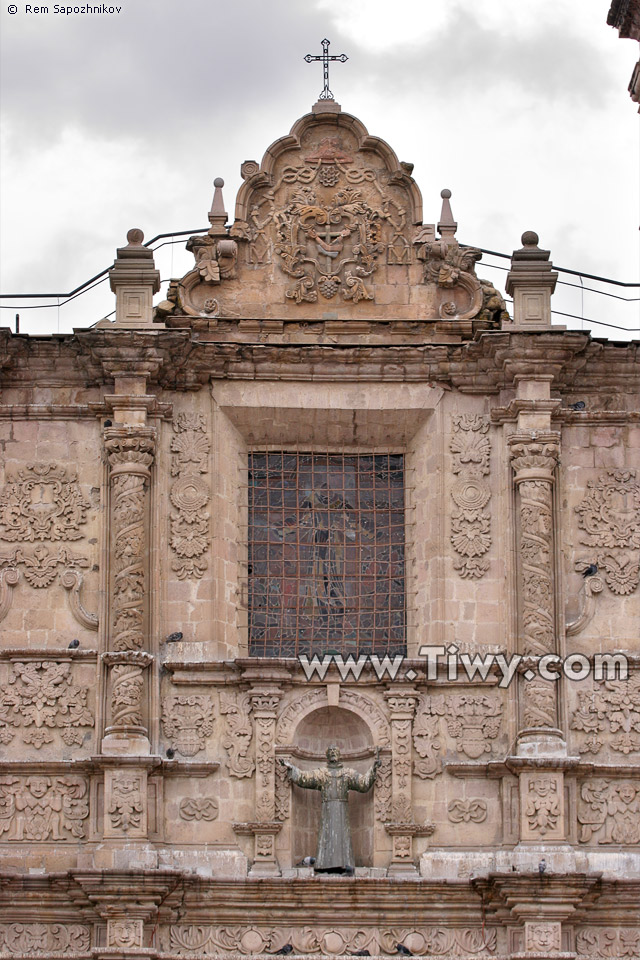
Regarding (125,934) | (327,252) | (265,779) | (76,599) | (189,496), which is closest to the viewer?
(125,934)

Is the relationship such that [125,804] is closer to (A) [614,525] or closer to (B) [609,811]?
(B) [609,811]

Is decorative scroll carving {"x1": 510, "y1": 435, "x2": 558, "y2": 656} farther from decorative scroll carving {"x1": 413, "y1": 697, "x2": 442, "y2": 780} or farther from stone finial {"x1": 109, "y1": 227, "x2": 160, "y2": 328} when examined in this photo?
stone finial {"x1": 109, "y1": 227, "x2": 160, "y2": 328}

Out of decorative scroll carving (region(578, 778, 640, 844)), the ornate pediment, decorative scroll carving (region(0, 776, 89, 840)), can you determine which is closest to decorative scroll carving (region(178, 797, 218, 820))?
decorative scroll carving (region(0, 776, 89, 840))

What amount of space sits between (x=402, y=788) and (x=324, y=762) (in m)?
0.97

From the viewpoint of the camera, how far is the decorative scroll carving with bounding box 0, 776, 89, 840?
77.6 ft

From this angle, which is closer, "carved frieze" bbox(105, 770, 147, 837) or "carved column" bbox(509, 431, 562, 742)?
"carved frieze" bbox(105, 770, 147, 837)

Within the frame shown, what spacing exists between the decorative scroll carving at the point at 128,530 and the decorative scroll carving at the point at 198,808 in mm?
1575

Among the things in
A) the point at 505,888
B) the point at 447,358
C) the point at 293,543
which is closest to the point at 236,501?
the point at 293,543

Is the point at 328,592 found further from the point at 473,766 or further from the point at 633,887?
the point at 633,887

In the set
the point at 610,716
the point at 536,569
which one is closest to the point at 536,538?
the point at 536,569

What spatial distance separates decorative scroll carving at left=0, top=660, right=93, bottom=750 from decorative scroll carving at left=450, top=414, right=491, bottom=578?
13.1 feet

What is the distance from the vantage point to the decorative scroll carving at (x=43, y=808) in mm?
23656

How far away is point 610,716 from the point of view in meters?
24.2

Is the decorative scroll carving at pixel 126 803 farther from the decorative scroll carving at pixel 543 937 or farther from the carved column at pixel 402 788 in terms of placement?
the decorative scroll carving at pixel 543 937
